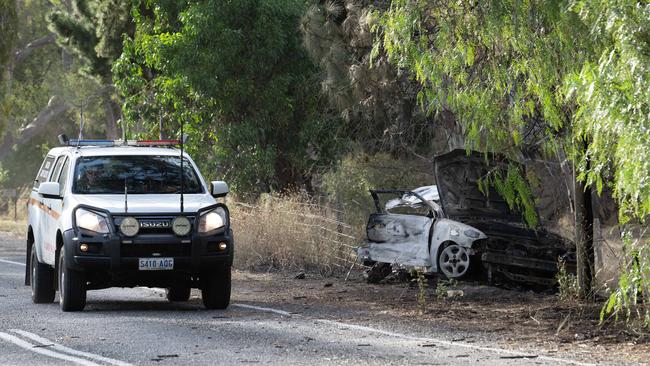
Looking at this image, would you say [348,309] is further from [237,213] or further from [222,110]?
[222,110]

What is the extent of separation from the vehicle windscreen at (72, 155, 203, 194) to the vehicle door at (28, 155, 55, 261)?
1012 millimetres

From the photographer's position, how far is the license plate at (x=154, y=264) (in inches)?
565

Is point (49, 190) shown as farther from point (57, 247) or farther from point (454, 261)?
point (454, 261)

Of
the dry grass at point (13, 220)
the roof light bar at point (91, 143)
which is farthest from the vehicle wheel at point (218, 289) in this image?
the dry grass at point (13, 220)

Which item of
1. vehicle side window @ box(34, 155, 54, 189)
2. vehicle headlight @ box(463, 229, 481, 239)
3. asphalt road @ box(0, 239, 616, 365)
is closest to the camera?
asphalt road @ box(0, 239, 616, 365)

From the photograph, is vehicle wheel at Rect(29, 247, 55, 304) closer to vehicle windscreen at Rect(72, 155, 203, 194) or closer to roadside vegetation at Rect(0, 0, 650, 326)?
vehicle windscreen at Rect(72, 155, 203, 194)

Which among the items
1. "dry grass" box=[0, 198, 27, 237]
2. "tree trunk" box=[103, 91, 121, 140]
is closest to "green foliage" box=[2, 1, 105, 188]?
"tree trunk" box=[103, 91, 121, 140]

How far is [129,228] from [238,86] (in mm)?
12431

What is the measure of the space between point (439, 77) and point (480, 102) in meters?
0.53

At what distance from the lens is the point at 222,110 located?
88.9 feet

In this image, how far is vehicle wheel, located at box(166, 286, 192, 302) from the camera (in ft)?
54.0

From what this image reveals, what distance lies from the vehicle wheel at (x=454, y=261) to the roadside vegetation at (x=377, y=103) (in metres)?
1.07

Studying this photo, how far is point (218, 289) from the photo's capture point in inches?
591

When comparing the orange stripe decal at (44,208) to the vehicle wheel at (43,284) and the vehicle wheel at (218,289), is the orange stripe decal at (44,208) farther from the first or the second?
the vehicle wheel at (218,289)
